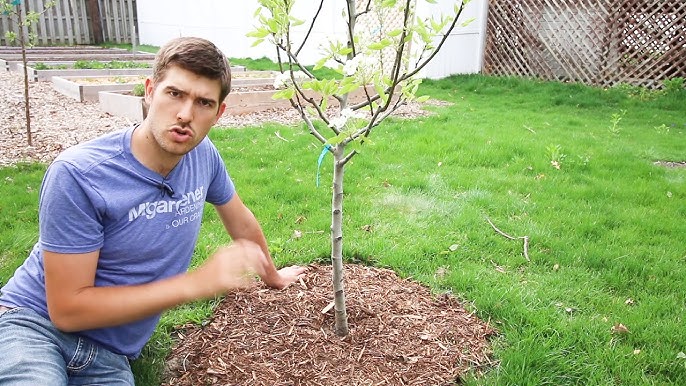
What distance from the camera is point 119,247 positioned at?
1905 millimetres

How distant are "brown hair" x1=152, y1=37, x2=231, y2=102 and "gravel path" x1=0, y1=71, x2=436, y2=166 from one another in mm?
4096

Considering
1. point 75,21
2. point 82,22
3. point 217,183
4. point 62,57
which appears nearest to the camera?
point 217,183

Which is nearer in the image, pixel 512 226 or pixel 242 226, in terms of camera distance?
pixel 242 226

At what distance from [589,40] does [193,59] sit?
11.1m

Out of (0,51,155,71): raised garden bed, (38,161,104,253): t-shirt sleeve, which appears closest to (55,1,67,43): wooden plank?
(0,51,155,71): raised garden bed

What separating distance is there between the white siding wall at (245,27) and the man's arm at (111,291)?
28.0 feet

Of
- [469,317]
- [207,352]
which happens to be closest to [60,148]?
[207,352]

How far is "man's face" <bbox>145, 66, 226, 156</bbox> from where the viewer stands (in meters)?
1.88

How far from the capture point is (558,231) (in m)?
4.02

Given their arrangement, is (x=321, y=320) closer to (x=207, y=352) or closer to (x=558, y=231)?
(x=207, y=352)

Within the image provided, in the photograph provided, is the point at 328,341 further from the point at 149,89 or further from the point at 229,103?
the point at 229,103

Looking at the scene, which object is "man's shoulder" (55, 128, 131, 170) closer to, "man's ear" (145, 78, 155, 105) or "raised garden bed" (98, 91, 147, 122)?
"man's ear" (145, 78, 155, 105)

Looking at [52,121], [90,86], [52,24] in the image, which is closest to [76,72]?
[90,86]

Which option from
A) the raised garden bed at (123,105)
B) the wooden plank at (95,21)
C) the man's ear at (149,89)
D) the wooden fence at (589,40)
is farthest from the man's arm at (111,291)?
the wooden plank at (95,21)
